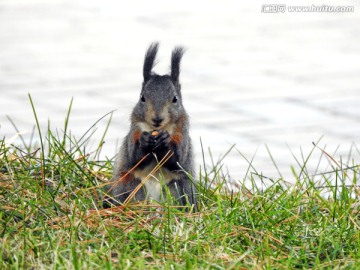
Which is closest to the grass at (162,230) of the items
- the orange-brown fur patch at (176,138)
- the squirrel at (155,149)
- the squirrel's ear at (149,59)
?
the squirrel at (155,149)

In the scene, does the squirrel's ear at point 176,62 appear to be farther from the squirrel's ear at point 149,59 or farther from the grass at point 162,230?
the grass at point 162,230

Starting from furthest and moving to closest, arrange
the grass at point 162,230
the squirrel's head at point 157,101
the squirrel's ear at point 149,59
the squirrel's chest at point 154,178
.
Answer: the squirrel's ear at point 149,59, the squirrel's head at point 157,101, the squirrel's chest at point 154,178, the grass at point 162,230

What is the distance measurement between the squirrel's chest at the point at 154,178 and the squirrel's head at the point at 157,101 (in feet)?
0.58

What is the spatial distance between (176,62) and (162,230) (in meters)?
1.07

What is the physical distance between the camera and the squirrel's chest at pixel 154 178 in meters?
3.36

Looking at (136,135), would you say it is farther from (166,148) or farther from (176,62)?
(176,62)

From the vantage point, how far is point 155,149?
341 centimetres

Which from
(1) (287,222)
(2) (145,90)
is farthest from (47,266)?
(2) (145,90)

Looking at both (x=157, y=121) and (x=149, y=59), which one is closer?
(x=157, y=121)

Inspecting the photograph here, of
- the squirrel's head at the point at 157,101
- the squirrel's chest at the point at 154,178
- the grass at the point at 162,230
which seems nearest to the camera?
the grass at the point at 162,230

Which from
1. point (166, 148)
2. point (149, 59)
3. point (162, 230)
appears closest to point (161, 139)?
point (166, 148)

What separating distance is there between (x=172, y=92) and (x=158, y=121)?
0.16 metres

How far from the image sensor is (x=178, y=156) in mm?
3418

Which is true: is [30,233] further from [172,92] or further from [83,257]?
[172,92]
